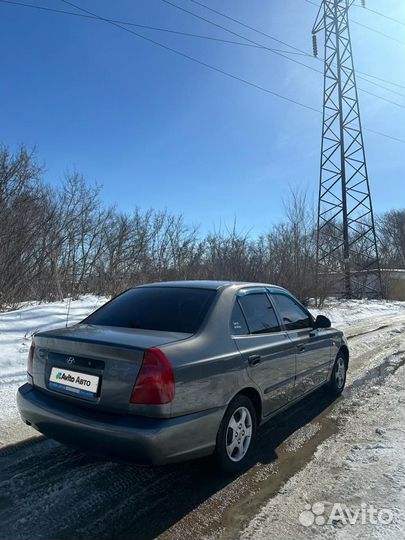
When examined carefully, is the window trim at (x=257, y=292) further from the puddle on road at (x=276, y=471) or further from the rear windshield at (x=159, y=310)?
the puddle on road at (x=276, y=471)

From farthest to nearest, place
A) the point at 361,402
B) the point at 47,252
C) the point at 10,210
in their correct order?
the point at 47,252 → the point at 10,210 → the point at 361,402

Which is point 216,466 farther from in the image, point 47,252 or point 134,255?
point 134,255

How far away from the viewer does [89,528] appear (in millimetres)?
2643

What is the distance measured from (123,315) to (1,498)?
1655 mm

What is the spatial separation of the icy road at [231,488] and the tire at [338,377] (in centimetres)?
66

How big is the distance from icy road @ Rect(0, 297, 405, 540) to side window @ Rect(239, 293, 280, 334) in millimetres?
1134

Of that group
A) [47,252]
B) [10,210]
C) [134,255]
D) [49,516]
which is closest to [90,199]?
[134,255]

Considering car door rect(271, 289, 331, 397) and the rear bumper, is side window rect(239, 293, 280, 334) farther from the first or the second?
the rear bumper

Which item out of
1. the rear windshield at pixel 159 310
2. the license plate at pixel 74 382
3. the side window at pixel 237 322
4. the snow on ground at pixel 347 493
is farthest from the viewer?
the side window at pixel 237 322

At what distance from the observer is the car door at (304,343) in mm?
4523

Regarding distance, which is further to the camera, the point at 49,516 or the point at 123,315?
the point at 123,315

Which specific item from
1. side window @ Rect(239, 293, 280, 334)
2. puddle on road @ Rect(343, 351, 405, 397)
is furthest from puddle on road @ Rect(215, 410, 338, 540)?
puddle on road @ Rect(343, 351, 405, 397)

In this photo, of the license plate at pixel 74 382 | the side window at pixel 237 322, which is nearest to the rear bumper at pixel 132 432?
the license plate at pixel 74 382

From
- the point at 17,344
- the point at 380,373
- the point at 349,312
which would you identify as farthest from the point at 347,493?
the point at 349,312
